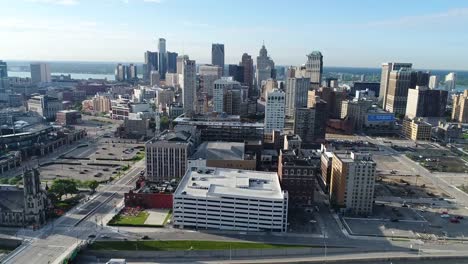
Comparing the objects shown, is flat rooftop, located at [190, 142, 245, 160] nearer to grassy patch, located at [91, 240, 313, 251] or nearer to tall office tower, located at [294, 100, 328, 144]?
grassy patch, located at [91, 240, 313, 251]

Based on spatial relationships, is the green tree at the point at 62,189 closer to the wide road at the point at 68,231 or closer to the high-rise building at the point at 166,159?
the wide road at the point at 68,231

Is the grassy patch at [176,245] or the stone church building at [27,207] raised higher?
the stone church building at [27,207]

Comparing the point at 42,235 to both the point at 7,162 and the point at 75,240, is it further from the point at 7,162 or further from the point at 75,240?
the point at 7,162

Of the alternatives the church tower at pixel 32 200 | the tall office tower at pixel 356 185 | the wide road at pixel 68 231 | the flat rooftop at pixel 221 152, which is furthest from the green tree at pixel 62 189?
the tall office tower at pixel 356 185

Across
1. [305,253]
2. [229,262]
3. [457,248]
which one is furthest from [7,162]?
[457,248]

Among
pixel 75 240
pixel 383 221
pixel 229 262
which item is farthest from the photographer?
pixel 383 221
